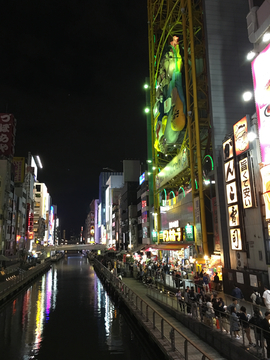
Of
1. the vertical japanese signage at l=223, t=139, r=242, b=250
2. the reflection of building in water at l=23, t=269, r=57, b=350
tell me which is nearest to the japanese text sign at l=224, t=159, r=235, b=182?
the vertical japanese signage at l=223, t=139, r=242, b=250

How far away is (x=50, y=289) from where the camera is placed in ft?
137

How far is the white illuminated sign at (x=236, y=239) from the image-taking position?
21.2 metres

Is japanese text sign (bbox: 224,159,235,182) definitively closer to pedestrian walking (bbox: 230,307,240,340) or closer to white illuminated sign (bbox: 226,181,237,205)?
white illuminated sign (bbox: 226,181,237,205)

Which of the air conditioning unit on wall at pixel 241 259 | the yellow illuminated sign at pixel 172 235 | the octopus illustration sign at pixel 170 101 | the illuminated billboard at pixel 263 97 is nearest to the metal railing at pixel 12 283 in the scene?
the yellow illuminated sign at pixel 172 235

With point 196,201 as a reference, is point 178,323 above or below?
below

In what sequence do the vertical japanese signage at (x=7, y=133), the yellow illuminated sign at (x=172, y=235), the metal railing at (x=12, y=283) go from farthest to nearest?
the vertical japanese signage at (x=7, y=133) < the yellow illuminated sign at (x=172, y=235) < the metal railing at (x=12, y=283)

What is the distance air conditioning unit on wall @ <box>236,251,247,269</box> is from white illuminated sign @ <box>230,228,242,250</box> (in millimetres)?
460

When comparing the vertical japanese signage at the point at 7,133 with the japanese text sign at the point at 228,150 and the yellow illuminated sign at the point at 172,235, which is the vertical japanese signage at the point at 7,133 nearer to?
the yellow illuminated sign at the point at 172,235

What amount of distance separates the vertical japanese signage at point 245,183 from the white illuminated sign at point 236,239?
237cm

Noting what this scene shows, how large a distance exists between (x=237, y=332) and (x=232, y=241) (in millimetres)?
11495

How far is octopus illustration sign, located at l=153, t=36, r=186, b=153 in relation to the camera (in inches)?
1485

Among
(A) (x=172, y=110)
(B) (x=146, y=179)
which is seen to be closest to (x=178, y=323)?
(A) (x=172, y=110)

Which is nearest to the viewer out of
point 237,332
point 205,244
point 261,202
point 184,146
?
point 237,332

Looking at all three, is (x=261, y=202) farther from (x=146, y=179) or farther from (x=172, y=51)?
(x=146, y=179)
